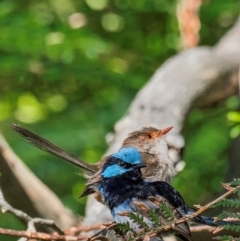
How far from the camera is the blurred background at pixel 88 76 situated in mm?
5805

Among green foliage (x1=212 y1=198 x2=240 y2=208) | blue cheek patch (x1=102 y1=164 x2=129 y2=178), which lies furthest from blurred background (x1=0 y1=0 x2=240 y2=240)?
green foliage (x1=212 y1=198 x2=240 y2=208)

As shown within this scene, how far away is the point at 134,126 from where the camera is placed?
4918 mm

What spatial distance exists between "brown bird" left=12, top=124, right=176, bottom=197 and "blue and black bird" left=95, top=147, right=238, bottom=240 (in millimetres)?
272

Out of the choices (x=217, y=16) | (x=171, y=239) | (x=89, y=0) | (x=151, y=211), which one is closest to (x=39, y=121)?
(x=89, y=0)

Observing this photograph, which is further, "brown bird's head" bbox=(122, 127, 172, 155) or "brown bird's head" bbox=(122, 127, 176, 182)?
"brown bird's head" bbox=(122, 127, 172, 155)

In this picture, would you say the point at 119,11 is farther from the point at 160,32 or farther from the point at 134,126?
the point at 134,126

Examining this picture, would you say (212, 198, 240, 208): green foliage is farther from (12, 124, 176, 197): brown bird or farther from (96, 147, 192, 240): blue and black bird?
(12, 124, 176, 197): brown bird

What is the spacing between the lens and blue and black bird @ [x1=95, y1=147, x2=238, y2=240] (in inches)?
133

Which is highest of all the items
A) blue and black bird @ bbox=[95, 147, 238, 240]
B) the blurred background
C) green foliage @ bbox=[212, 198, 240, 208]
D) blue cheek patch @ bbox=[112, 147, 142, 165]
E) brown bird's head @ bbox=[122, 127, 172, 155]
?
the blurred background

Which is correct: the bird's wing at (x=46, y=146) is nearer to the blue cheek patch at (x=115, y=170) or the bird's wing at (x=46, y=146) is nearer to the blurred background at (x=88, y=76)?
the blue cheek patch at (x=115, y=170)

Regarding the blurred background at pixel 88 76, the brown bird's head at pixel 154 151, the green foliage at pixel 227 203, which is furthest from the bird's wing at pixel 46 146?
the green foliage at pixel 227 203

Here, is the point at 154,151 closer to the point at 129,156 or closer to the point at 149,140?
the point at 149,140

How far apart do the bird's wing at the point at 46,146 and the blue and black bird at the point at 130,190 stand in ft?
1.41

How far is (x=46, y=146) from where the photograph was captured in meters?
4.20
